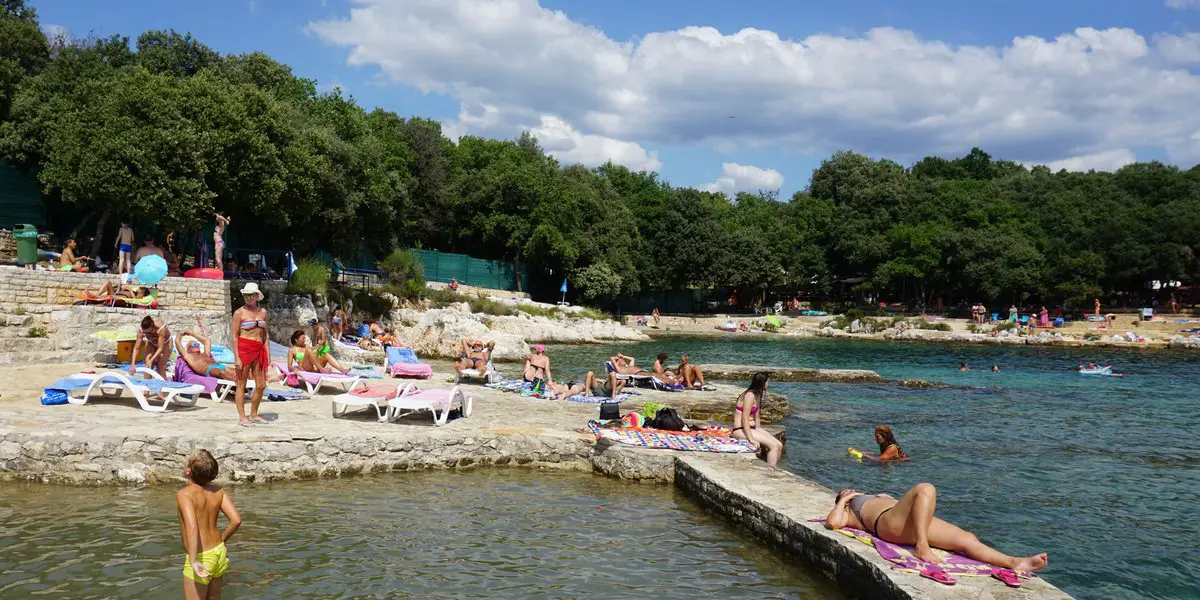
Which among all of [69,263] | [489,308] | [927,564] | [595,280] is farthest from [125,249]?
[595,280]

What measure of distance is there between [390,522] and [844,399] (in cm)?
1528

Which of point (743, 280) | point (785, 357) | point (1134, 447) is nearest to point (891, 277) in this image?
point (743, 280)

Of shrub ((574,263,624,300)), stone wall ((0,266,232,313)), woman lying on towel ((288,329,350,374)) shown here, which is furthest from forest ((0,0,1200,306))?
woman lying on towel ((288,329,350,374))

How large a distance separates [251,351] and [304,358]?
4.80m

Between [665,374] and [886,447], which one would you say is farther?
[665,374]

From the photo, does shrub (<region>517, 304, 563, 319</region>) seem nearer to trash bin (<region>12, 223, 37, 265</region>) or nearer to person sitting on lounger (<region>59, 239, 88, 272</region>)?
person sitting on lounger (<region>59, 239, 88, 272</region>)

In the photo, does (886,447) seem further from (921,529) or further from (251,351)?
(251,351)

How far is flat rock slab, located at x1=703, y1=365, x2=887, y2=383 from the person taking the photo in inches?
969

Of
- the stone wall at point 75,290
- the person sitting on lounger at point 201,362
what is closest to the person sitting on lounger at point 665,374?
the person sitting on lounger at point 201,362

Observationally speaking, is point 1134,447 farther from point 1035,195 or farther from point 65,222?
point 1035,195

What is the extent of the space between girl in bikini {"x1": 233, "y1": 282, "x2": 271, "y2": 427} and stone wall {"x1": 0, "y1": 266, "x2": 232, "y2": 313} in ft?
24.9

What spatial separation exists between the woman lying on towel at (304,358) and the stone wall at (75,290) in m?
3.45

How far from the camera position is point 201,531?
515cm

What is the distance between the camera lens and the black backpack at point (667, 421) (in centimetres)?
1128
